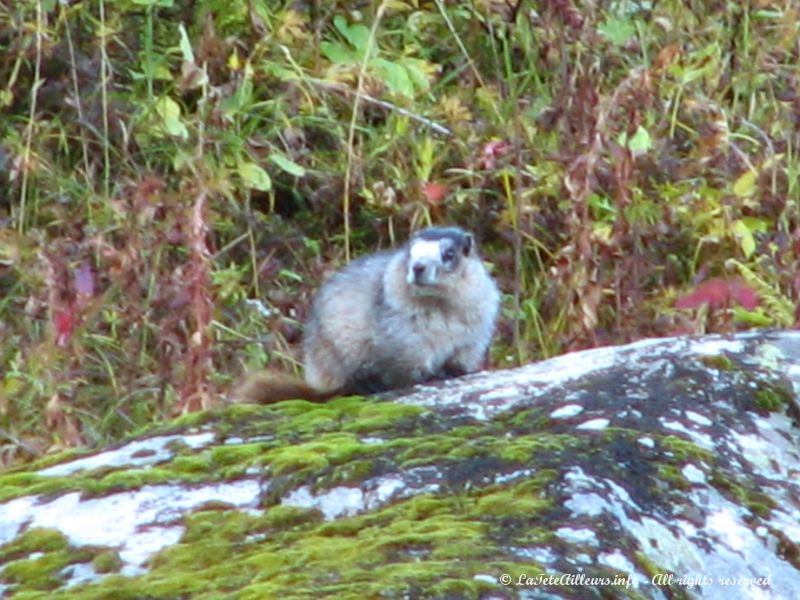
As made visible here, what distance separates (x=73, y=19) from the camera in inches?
302

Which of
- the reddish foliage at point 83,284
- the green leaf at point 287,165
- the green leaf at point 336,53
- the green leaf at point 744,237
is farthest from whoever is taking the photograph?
the green leaf at point 336,53

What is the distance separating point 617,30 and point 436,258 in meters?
2.59

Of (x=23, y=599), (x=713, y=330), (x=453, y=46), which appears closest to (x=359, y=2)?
(x=453, y=46)

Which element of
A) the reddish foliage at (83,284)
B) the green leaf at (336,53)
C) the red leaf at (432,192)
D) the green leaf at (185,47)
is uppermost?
the green leaf at (185,47)

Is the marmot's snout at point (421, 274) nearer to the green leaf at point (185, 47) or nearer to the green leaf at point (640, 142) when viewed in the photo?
the green leaf at point (640, 142)

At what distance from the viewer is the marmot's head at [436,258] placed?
18.6 ft

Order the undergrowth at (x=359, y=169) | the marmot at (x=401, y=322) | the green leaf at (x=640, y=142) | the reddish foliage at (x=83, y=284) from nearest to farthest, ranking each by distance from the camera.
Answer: the marmot at (x=401, y=322) → the reddish foliage at (x=83, y=284) → the undergrowth at (x=359, y=169) → the green leaf at (x=640, y=142)

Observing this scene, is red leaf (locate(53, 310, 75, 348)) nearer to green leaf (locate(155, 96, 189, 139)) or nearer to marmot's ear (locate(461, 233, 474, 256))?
marmot's ear (locate(461, 233, 474, 256))

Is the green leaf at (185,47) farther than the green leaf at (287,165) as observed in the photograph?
No

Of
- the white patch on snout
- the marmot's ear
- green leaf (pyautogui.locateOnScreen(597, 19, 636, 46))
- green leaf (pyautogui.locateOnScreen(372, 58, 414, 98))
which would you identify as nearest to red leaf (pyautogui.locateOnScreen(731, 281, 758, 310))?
the marmot's ear

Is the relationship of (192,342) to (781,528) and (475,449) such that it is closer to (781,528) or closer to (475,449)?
(475,449)

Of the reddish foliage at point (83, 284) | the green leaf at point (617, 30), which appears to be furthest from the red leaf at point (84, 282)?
the green leaf at point (617, 30)

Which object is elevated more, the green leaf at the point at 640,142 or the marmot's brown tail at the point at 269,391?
the marmot's brown tail at the point at 269,391

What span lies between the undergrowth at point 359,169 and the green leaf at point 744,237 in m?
0.01
